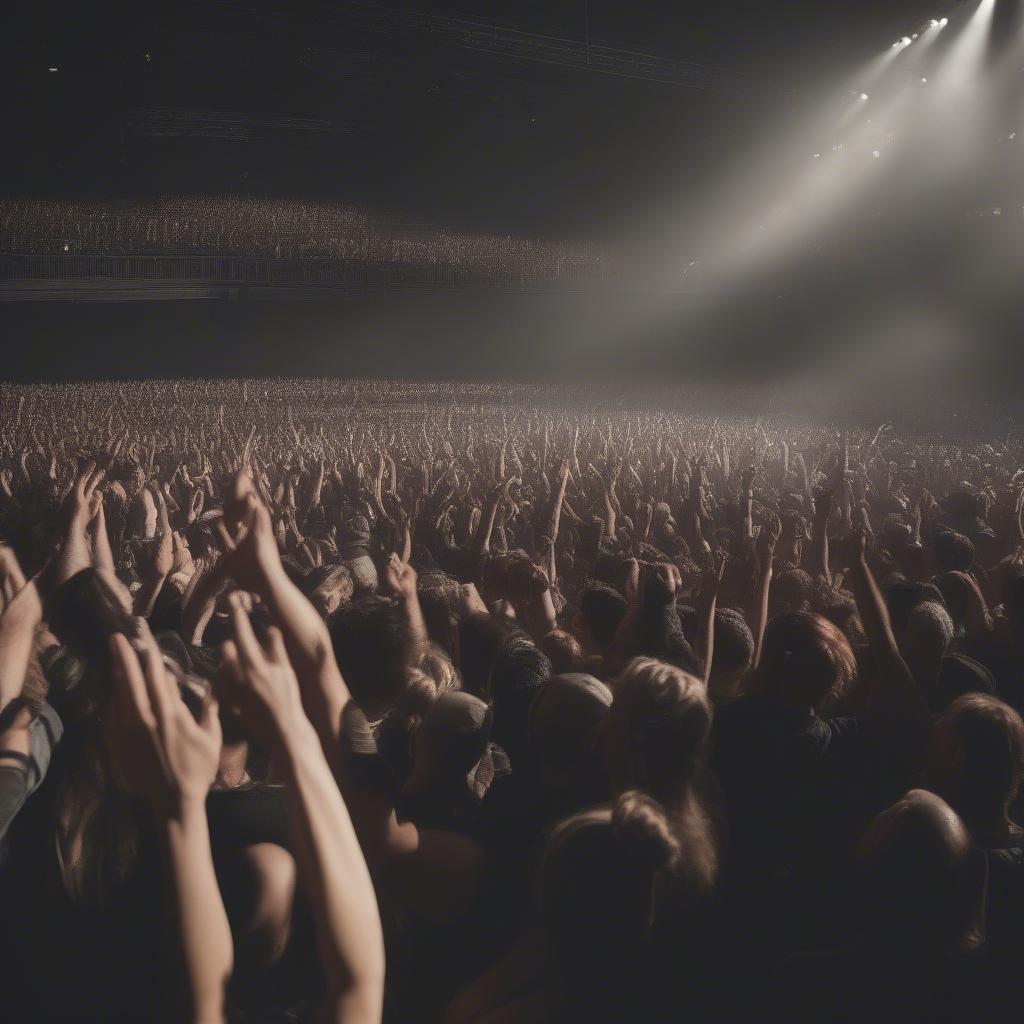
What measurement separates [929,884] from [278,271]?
19.1 m

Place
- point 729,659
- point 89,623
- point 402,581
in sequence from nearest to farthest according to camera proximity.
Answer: point 89,623 < point 402,581 < point 729,659

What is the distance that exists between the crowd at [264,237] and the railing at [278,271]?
61 millimetres

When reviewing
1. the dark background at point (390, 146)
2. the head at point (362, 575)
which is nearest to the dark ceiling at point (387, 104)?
the dark background at point (390, 146)

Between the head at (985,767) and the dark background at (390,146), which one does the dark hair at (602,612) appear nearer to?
the head at (985,767)

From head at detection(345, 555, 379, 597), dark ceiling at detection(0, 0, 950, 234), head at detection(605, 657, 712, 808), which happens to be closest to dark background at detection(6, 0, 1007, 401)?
dark ceiling at detection(0, 0, 950, 234)

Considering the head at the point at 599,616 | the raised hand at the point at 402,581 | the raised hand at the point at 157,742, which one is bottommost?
the raised hand at the point at 157,742

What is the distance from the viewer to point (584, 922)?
1.08 m

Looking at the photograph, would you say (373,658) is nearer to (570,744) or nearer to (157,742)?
(570,744)

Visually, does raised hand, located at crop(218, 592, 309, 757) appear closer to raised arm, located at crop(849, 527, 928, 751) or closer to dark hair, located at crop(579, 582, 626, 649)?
raised arm, located at crop(849, 527, 928, 751)

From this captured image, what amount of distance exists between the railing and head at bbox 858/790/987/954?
15.4m

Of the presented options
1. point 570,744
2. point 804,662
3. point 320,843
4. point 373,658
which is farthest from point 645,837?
point 804,662

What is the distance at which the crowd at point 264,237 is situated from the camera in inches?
559

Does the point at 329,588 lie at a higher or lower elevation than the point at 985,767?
higher

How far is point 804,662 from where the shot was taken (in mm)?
1941
